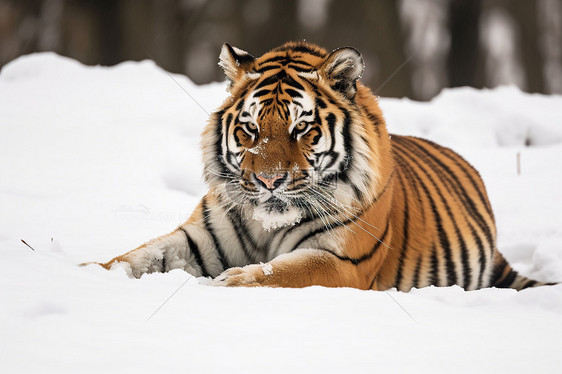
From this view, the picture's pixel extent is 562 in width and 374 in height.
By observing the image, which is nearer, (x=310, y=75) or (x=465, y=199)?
(x=310, y=75)

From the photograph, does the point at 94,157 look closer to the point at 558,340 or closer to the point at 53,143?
the point at 53,143

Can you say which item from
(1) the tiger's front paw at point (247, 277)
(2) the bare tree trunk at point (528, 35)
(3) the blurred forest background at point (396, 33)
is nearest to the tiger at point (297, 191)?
(1) the tiger's front paw at point (247, 277)

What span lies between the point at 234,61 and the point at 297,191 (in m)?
0.54

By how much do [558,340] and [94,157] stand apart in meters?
2.89

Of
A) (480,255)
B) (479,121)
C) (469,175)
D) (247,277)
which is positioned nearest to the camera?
(247,277)

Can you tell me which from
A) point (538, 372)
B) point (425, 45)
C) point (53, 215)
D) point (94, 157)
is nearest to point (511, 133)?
point (425, 45)

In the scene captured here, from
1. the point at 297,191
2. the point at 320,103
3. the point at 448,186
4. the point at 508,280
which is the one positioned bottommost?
the point at 508,280

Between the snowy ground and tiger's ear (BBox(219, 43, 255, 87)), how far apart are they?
768 millimetres

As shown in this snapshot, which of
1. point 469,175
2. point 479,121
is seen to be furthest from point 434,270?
point 479,121

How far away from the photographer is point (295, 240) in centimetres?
187

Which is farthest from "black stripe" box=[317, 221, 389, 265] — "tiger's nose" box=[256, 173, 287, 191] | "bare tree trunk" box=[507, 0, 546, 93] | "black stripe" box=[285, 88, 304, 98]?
"bare tree trunk" box=[507, 0, 546, 93]

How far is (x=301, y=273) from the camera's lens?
1659 mm

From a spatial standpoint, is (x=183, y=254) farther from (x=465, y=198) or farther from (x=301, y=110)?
(x=465, y=198)

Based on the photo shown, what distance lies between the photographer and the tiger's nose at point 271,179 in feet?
5.58
